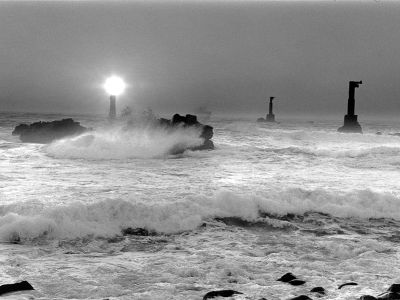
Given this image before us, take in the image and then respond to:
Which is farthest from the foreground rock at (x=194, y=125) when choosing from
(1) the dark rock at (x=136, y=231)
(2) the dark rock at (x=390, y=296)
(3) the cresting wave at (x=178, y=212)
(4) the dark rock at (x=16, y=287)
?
(2) the dark rock at (x=390, y=296)

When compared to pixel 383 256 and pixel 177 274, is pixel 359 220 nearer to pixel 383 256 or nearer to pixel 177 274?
pixel 383 256

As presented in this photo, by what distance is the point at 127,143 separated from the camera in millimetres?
22672

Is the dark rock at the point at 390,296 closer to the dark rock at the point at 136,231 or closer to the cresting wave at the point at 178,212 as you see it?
the cresting wave at the point at 178,212

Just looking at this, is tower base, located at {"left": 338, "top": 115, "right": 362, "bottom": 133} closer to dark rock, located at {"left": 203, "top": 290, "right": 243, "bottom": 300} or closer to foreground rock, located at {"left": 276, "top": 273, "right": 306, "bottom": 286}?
foreground rock, located at {"left": 276, "top": 273, "right": 306, "bottom": 286}

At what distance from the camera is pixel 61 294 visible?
175 inches

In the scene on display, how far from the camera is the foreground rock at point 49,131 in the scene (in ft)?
93.6

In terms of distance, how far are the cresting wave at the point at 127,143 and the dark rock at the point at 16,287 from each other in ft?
47.8

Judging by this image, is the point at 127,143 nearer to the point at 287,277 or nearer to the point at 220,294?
the point at 287,277

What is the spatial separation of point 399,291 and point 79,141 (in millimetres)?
20371

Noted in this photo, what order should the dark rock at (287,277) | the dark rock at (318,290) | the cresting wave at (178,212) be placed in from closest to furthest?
the dark rock at (318,290)
the dark rock at (287,277)
the cresting wave at (178,212)

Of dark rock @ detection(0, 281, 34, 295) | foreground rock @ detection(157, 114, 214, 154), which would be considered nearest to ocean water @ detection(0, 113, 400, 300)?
dark rock @ detection(0, 281, 34, 295)

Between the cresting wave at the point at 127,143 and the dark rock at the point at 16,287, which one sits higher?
the cresting wave at the point at 127,143

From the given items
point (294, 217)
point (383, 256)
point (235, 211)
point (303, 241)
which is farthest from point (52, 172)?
point (383, 256)

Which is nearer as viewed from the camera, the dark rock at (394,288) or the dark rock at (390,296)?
the dark rock at (390,296)
